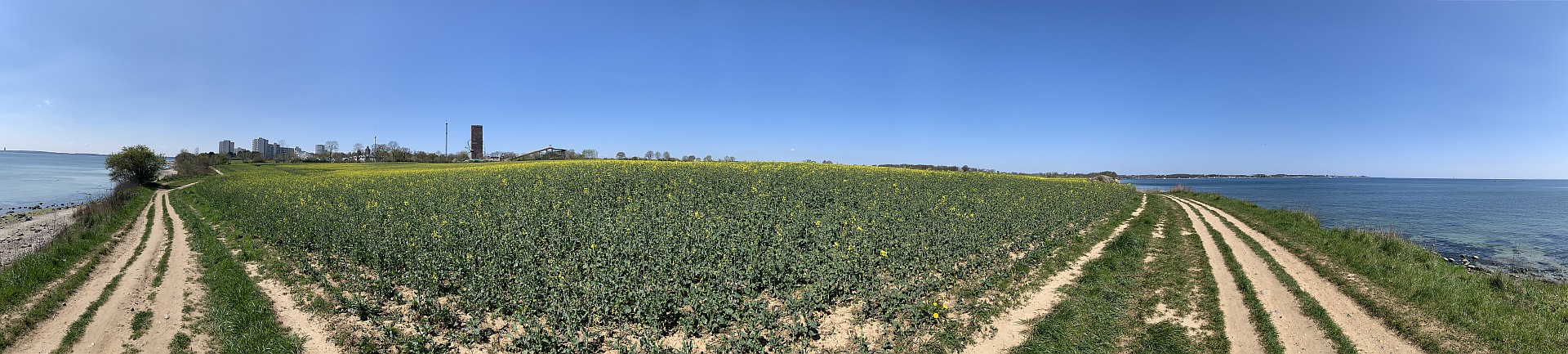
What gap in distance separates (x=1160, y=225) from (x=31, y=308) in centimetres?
3255

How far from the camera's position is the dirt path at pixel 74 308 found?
8242 millimetres

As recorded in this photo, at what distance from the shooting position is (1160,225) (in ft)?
67.9

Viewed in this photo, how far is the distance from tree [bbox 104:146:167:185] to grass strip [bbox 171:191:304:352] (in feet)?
176

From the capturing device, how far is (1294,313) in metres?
9.00

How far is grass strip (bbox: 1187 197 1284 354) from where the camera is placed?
7.56 m

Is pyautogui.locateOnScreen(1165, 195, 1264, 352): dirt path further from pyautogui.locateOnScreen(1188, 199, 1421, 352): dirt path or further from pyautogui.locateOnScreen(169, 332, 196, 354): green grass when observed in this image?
pyautogui.locateOnScreen(169, 332, 196, 354): green grass

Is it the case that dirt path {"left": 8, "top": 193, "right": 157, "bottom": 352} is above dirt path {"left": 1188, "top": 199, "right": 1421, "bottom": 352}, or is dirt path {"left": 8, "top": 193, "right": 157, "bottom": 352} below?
below

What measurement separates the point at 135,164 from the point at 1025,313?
74396mm

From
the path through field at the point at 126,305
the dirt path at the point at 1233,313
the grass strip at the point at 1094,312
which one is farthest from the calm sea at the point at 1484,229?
the path through field at the point at 126,305

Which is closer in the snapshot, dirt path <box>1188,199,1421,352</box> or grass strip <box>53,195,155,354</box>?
dirt path <box>1188,199,1421,352</box>

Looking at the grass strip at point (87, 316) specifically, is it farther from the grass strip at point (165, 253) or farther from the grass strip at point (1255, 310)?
the grass strip at point (1255, 310)

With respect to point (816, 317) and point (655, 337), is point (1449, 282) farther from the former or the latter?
point (655, 337)

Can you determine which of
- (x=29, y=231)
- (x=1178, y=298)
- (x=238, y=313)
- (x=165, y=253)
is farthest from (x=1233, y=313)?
(x=29, y=231)

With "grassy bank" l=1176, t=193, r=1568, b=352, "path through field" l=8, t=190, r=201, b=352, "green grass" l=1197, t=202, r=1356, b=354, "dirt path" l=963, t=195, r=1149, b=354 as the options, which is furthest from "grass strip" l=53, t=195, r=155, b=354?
"grassy bank" l=1176, t=193, r=1568, b=352
